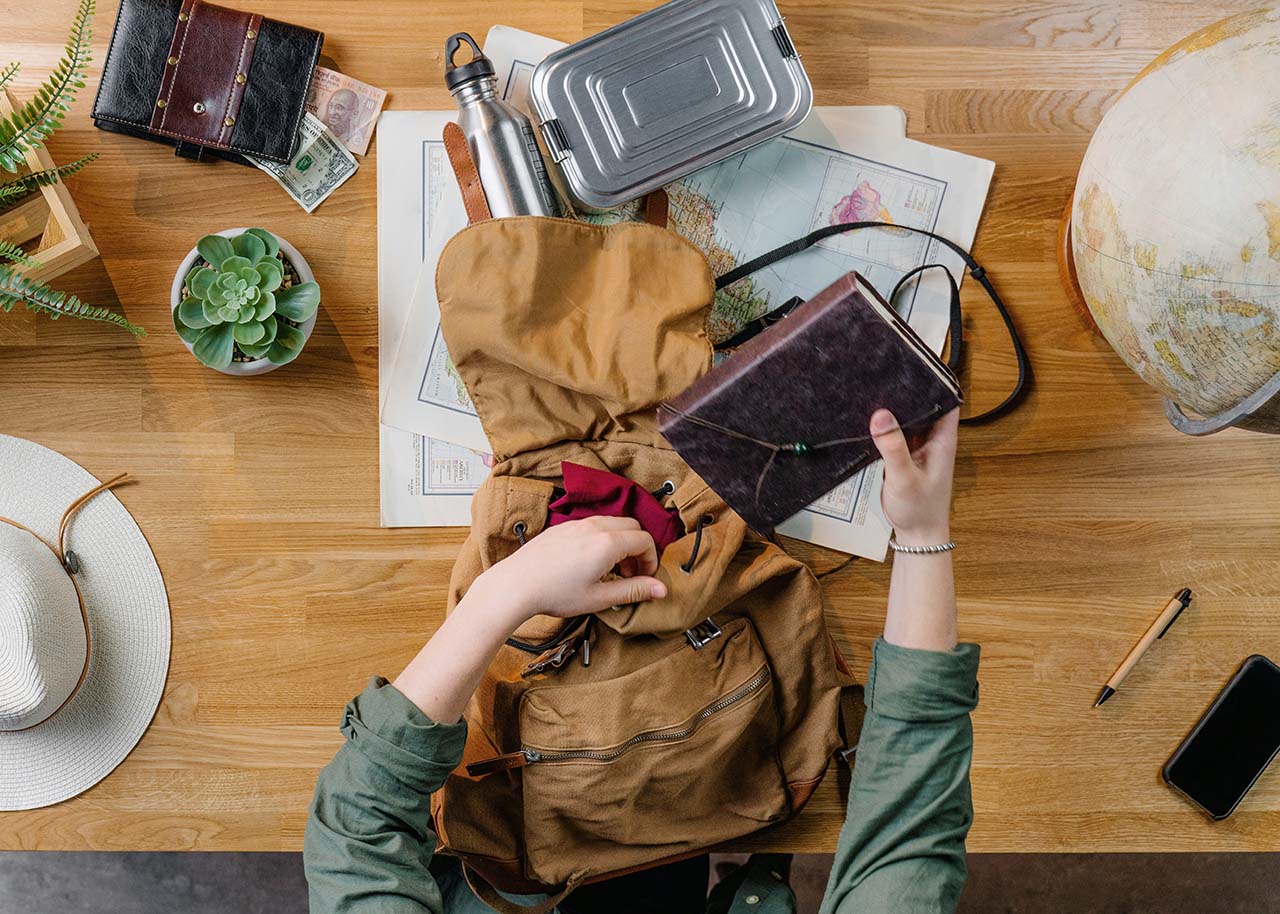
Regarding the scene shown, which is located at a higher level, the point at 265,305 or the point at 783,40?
the point at 783,40

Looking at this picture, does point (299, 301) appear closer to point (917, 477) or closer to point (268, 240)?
point (268, 240)

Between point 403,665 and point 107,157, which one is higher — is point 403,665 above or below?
below

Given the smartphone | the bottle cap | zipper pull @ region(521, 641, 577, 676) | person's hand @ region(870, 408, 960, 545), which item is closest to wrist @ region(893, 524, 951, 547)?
person's hand @ region(870, 408, 960, 545)

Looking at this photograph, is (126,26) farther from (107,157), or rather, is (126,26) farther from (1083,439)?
(1083,439)

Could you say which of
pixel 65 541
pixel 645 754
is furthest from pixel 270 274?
pixel 645 754

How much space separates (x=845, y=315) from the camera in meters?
0.77

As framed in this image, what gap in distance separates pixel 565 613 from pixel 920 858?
0.39 metres

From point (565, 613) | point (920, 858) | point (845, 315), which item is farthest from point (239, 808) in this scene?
point (845, 315)

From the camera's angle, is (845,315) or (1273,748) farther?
(1273,748)

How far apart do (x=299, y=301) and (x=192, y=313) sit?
10 centimetres

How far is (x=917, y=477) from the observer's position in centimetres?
80

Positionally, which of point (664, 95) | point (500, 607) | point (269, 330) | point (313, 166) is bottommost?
point (500, 607)

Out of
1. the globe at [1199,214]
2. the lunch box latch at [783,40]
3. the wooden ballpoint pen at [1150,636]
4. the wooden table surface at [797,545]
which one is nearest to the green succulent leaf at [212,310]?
the wooden table surface at [797,545]

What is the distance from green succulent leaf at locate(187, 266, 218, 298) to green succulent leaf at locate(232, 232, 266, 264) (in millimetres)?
37
